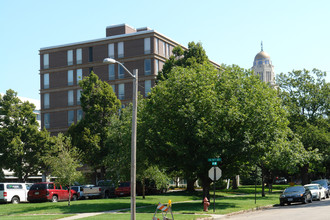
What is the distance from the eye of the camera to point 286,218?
20141mm

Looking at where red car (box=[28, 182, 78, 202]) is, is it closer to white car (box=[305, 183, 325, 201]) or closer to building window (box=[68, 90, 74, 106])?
white car (box=[305, 183, 325, 201])

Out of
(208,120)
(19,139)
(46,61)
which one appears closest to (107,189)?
(19,139)

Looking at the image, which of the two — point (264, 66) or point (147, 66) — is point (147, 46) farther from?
point (264, 66)

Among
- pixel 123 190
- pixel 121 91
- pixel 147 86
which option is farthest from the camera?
pixel 121 91

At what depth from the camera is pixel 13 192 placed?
3512 cm

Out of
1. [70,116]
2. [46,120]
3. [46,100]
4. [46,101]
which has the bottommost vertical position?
[46,120]

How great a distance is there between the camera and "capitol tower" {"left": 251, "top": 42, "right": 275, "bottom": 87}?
179312 millimetres

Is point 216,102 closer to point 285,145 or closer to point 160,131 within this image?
point 160,131

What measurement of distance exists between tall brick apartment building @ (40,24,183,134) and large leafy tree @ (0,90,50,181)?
1838cm

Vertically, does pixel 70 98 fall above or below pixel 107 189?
above

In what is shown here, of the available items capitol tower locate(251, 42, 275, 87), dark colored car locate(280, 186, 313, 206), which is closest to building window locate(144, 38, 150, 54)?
dark colored car locate(280, 186, 313, 206)

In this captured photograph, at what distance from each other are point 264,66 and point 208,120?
159681 mm

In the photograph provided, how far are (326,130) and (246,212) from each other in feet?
91.3

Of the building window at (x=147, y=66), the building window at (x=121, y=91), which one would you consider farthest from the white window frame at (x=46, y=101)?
the building window at (x=147, y=66)
